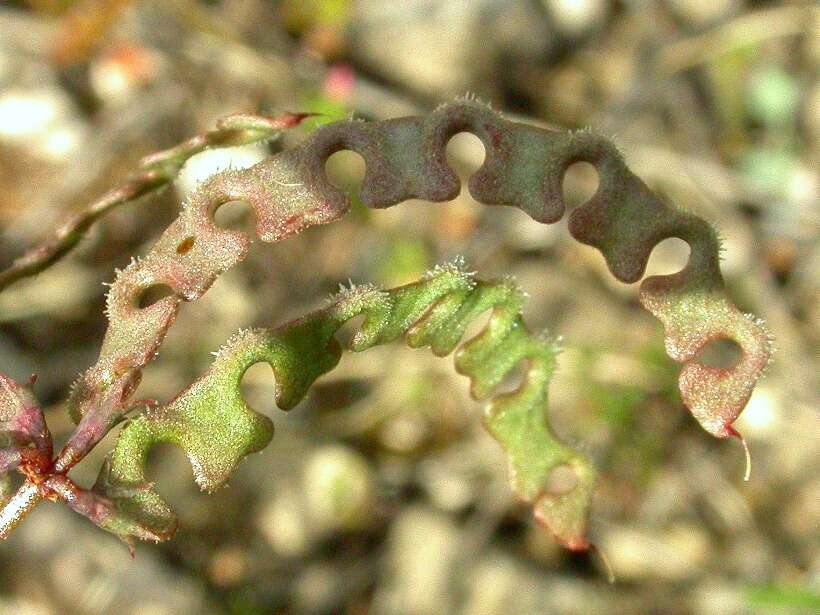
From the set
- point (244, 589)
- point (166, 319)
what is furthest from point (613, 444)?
point (166, 319)

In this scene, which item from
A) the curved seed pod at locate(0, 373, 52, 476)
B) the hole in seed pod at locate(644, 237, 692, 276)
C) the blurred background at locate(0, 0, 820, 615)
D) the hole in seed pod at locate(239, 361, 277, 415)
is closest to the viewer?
the curved seed pod at locate(0, 373, 52, 476)

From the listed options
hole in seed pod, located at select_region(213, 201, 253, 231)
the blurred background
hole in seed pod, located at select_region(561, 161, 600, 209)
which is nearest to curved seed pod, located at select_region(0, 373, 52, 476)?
the blurred background

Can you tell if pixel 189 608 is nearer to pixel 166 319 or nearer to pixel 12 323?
pixel 12 323

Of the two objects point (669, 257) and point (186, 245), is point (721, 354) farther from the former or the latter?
point (186, 245)

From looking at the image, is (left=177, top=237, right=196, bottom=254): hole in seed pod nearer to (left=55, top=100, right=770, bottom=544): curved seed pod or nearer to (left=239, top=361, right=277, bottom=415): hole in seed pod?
(left=55, top=100, right=770, bottom=544): curved seed pod

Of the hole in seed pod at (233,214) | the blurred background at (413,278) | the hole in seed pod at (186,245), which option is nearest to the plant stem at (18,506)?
the hole in seed pod at (186,245)
